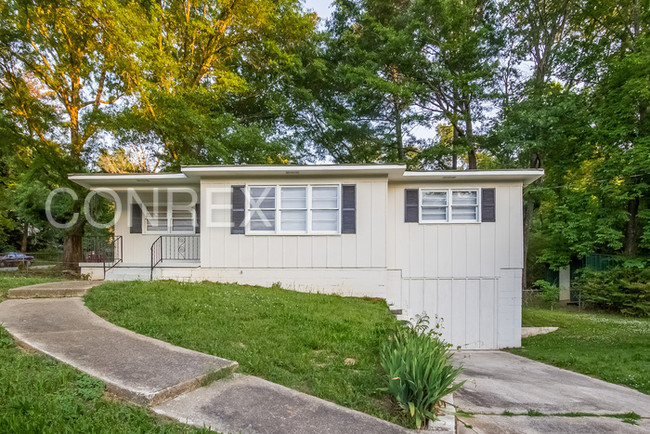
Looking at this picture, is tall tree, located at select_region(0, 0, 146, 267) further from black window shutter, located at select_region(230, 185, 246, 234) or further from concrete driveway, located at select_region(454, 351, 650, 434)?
concrete driveway, located at select_region(454, 351, 650, 434)

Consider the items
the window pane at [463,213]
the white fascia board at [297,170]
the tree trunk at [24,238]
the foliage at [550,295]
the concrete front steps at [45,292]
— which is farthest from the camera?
the tree trunk at [24,238]

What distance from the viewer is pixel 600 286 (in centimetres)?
1230

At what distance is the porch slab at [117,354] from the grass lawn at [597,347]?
5971 mm

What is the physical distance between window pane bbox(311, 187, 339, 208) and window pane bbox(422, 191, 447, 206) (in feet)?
7.38

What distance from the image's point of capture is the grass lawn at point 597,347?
5.32 m

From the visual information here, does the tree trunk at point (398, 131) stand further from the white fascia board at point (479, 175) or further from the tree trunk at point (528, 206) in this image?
the white fascia board at point (479, 175)

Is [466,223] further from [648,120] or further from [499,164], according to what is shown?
[648,120]

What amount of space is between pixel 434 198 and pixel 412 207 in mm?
586

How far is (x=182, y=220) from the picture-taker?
9.29 metres

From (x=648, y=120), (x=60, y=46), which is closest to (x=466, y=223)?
(x=648, y=120)

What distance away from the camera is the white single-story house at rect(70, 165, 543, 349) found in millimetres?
7559

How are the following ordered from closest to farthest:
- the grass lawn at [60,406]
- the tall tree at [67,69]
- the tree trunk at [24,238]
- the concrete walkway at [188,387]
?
1. the grass lawn at [60,406]
2. the concrete walkway at [188,387]
3. the tall tree at [67,69]
4. the tree trunk at [24,238]

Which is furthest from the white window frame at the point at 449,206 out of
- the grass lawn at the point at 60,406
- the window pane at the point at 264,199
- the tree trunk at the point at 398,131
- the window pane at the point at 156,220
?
the tree trunk at the point at 398,131

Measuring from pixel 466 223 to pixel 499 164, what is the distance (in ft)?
32.0
